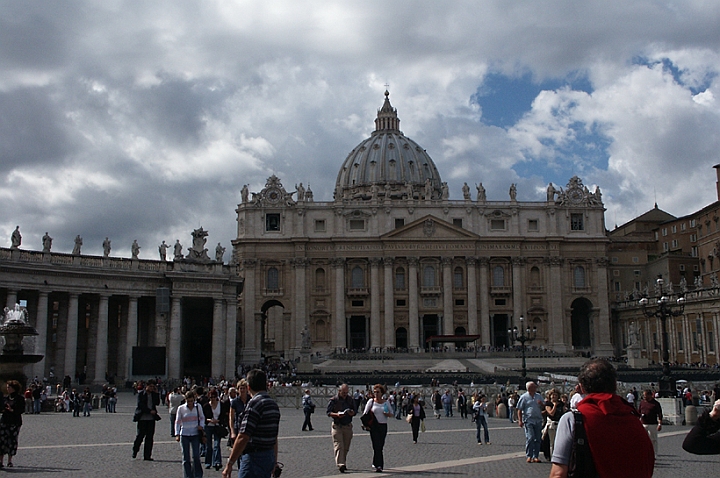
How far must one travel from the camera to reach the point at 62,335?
149 ft

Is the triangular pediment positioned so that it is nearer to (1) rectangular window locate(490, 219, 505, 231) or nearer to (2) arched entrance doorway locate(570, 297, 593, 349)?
(1) rectangular window locate(490, 219, 505, 231)

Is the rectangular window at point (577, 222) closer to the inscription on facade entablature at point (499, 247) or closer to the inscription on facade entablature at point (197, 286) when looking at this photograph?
the inscription on facade entablature at point (499, 247)

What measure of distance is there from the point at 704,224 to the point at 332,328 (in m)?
41.1

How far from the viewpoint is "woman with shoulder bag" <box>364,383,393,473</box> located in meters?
14.7

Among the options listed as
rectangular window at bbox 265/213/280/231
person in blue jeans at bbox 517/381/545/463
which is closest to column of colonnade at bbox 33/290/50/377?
person in blue jeans at bbox 517/381/545/463

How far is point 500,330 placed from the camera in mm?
94875

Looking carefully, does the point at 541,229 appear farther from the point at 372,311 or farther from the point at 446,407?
the point at 446,407

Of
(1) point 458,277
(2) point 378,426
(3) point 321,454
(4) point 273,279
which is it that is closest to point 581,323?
(1) point 458,277

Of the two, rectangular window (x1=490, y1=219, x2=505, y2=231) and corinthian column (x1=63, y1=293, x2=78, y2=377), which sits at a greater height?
rectangular window (x1=490, y1=219, x2=505, y2=231)

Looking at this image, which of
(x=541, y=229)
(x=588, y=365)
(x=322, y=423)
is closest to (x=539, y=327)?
(x=541, y=229)

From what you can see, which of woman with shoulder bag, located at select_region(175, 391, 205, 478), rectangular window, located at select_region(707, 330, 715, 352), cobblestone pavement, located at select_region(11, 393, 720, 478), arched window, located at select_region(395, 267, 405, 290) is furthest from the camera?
arched window, located at select_region(395, 267, 405, 290)

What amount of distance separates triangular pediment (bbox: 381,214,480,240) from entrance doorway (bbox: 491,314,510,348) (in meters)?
10.0

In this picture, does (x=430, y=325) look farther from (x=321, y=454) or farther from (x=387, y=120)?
(x=321, y=454)

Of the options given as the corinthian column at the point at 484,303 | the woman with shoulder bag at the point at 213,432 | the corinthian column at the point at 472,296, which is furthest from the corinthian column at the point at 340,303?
the woman with shoulder bag at the point at 213,432
